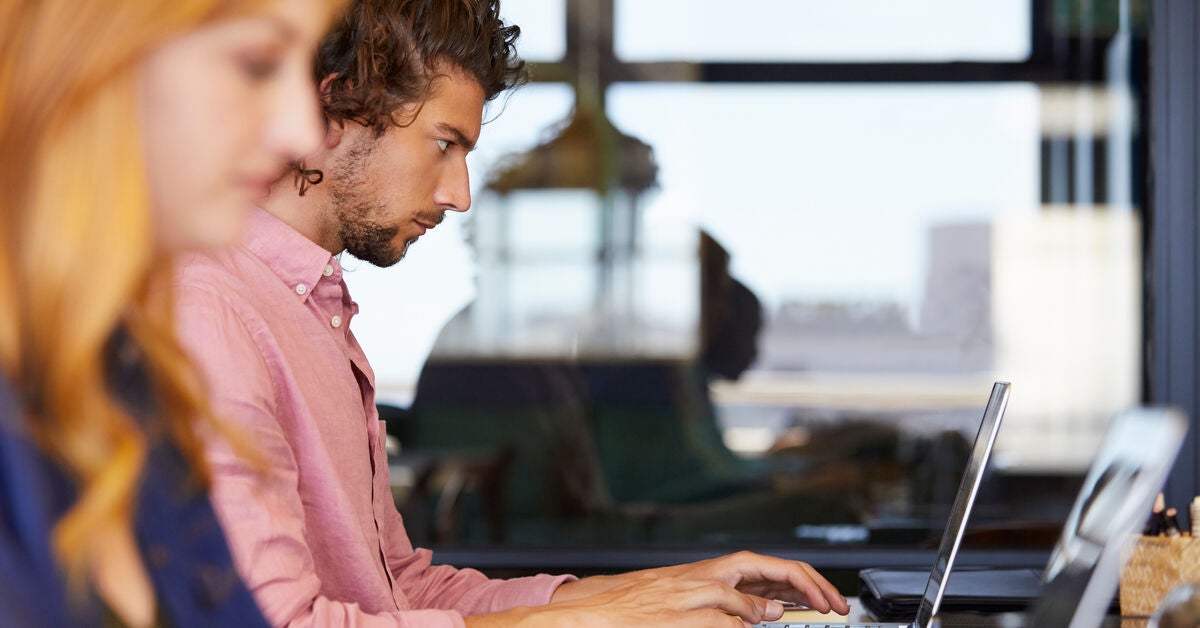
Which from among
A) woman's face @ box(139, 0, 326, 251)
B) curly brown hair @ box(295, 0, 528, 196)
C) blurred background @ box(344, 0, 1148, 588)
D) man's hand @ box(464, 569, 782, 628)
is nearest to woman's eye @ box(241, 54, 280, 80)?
woman's face @ box(139, 0, 326, 251)

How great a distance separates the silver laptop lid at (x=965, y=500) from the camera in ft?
4.82

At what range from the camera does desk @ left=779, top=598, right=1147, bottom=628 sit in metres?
1.58

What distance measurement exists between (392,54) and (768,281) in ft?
6.99

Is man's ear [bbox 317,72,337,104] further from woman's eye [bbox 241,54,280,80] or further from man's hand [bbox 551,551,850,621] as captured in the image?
woman's eye [bbox 241,54,280,80]

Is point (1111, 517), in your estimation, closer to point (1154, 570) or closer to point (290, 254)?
point (1154, 570)

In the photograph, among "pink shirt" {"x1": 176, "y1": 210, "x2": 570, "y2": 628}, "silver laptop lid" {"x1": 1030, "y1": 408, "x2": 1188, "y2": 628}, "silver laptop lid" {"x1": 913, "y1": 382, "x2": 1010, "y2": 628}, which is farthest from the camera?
"silver laptop lid" {"x1": 913, "y1": 382, "x2": 1010, "y2": 628}

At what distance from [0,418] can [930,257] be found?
3378 mm

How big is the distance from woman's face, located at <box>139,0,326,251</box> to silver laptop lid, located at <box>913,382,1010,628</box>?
37.8 inches

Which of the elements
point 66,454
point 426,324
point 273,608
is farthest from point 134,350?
point 426,324

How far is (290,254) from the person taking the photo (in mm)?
1500

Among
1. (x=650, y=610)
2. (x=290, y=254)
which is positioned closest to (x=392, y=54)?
(x=290, y=254)

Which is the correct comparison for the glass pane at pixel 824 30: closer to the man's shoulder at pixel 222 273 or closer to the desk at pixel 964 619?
the desk at pixel 964 619

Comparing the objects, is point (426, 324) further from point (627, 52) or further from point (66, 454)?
point (66, 454)

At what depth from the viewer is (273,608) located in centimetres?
117
